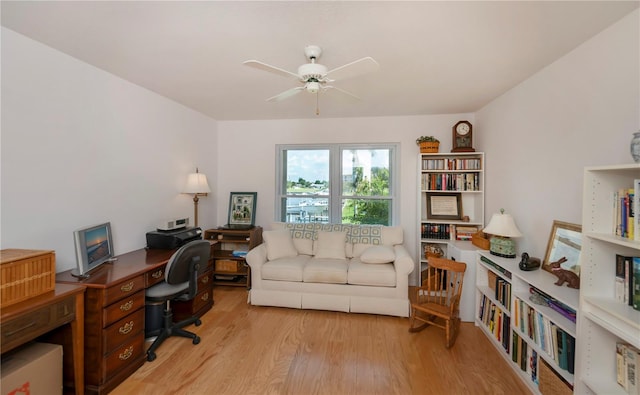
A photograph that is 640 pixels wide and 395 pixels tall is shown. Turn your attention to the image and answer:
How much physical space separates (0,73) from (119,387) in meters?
2.30

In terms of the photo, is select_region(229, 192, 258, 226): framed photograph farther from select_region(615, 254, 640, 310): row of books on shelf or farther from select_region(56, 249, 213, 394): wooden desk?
select_region(615, 254, 640, 310): row of books on shelf

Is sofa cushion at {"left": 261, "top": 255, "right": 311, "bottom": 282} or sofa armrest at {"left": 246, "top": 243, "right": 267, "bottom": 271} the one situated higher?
sofa armrest at {"left": 246, "top": 243, "right": 267, "bottom": 271}

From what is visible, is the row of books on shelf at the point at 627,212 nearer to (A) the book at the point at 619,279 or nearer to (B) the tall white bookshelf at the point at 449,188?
(A) the book at the point at 619,279

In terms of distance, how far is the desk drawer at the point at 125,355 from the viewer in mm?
1854

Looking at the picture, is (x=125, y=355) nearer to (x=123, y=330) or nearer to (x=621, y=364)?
(x=123, y=330)

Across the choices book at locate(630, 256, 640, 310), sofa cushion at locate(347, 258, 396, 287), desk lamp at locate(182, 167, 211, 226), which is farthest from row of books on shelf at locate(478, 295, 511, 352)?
desk lamp at locate(182, 167, 211, 226)

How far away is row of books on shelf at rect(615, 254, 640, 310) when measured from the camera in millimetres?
1312

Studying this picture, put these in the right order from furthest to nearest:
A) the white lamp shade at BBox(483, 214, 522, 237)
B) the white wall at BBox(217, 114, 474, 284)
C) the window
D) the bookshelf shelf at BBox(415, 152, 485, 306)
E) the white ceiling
Result: 1. the window
2. the white wall at BBox(217, 114, 474, 284)
3. the bookshelf shelf at BBox(415, 152, 485, 306)
4. the white lamp shade at BBox(483, 214, 522, 237)
5. the white ceiling

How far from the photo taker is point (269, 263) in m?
3.19

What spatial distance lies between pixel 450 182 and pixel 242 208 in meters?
3.11

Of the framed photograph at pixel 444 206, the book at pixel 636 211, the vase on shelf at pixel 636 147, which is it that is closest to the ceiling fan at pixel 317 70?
the vase on shelf at pixel 636 147

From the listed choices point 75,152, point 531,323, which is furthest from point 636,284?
point 75,152

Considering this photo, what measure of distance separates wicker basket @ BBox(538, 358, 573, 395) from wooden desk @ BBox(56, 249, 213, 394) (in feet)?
9.66

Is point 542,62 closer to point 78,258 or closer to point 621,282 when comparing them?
point 621,282
